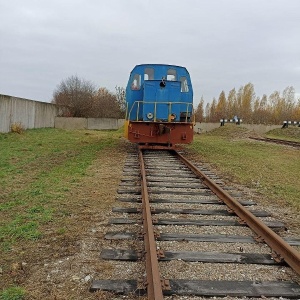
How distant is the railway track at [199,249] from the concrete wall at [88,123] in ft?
104

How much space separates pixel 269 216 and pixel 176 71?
30.6 feet

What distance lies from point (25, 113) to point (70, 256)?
23.4m

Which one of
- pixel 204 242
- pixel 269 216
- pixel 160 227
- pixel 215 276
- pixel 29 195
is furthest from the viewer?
pixel 29 195

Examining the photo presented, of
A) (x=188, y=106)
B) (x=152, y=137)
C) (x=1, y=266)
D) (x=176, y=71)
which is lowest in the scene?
(x=1, y=266)

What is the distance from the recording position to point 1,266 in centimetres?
352

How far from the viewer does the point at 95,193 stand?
6789mm

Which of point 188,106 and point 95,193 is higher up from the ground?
point 188,106

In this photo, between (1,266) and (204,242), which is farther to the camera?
(204,242)

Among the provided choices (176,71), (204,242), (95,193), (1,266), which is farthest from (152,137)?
(1,266)

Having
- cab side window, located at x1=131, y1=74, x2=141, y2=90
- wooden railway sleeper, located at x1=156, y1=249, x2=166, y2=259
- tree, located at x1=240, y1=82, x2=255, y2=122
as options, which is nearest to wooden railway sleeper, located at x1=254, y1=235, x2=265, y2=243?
wooden railway sleeper, located at x1=156, y1=249, x2=166, y2=259

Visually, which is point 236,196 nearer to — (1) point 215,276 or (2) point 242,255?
(2) point 242,255

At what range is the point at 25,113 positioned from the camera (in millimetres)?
25516

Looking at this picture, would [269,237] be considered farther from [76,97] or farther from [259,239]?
[76,97]

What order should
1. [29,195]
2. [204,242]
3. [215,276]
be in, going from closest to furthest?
[215,276], [204,242], [29,195]
